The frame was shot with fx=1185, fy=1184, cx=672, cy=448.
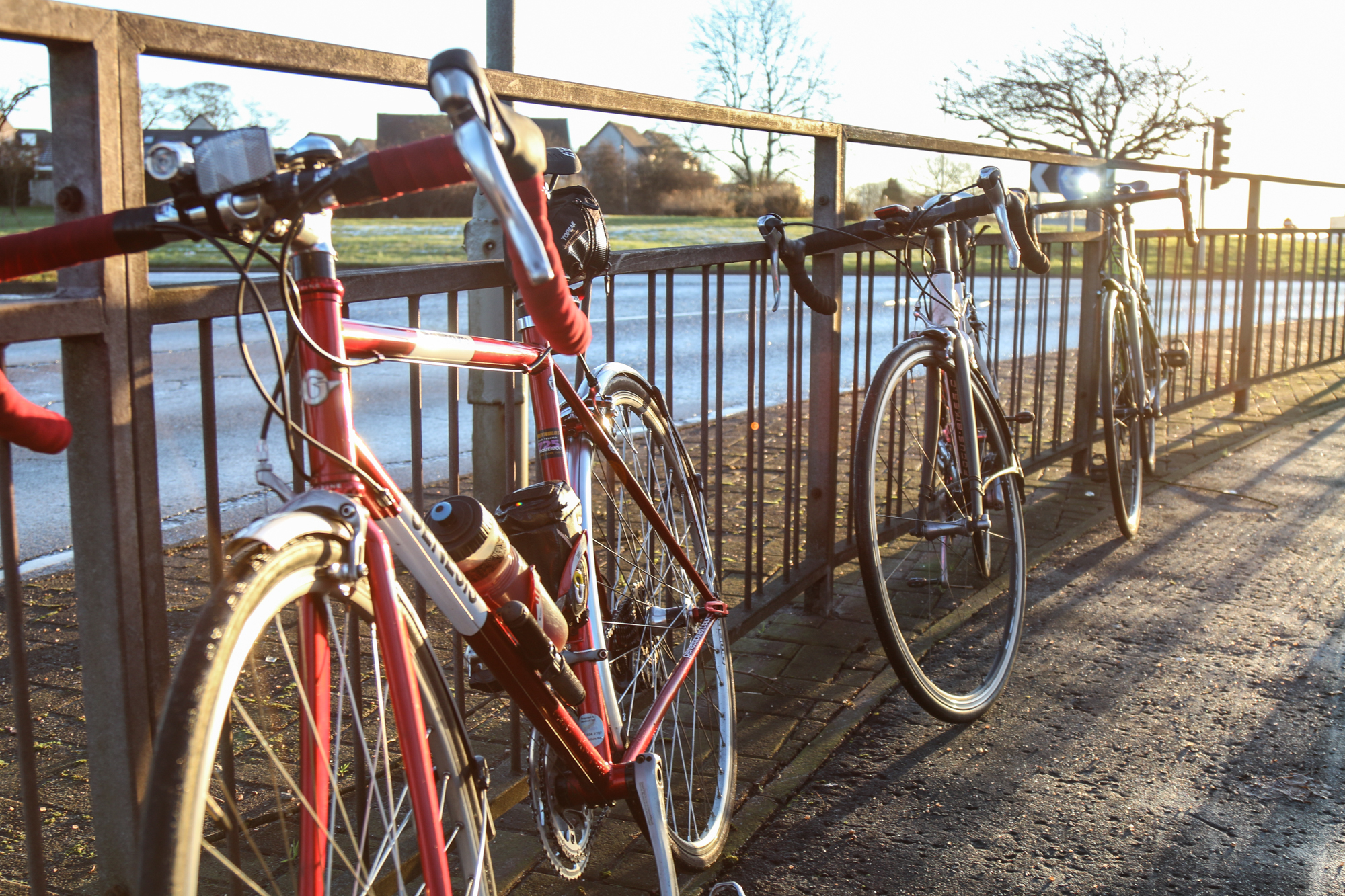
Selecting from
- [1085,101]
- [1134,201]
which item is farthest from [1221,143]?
[1134,201]

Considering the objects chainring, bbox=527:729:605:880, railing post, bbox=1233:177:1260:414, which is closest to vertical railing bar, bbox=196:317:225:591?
chainring, bbox=527:729:605:880

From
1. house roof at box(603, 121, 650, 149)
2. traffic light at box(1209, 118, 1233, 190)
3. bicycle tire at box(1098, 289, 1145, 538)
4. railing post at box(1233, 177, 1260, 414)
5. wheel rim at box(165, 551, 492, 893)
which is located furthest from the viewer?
house roof at box(603, 121, 650, 149)

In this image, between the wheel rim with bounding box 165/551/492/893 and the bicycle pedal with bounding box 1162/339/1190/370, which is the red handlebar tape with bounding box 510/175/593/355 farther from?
the bicycle pedal with bounding box 1162/339/1190/370

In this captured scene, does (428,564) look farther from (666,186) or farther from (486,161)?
(666,186)

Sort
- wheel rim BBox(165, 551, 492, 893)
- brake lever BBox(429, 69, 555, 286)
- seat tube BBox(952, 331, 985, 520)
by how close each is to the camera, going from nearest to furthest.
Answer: brake lever BBox(429, 69, 555, 286), wheel rim BBox(165, 551, 492, 893), seat tube BBox(952, 331, 985, 520)

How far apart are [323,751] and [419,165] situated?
728 millimetres

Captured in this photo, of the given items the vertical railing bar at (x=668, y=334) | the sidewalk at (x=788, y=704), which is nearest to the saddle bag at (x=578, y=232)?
the vertical railing bar at (x=668, y=334)

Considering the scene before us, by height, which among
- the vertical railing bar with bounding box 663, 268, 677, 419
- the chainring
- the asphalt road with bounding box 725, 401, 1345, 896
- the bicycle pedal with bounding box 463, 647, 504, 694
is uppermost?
the vertical railing bar with bounding box 663, 268, 677, 419

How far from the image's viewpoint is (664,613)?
274cm

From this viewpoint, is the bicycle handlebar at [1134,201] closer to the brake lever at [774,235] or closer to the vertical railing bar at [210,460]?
the brake lever at [774,235]

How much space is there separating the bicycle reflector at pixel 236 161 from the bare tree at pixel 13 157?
564 mm

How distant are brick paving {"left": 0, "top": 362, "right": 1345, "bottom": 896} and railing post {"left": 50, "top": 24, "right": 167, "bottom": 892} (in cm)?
99

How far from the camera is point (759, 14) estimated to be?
59250mm

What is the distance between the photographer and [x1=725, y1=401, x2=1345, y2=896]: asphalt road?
2.71 meters
